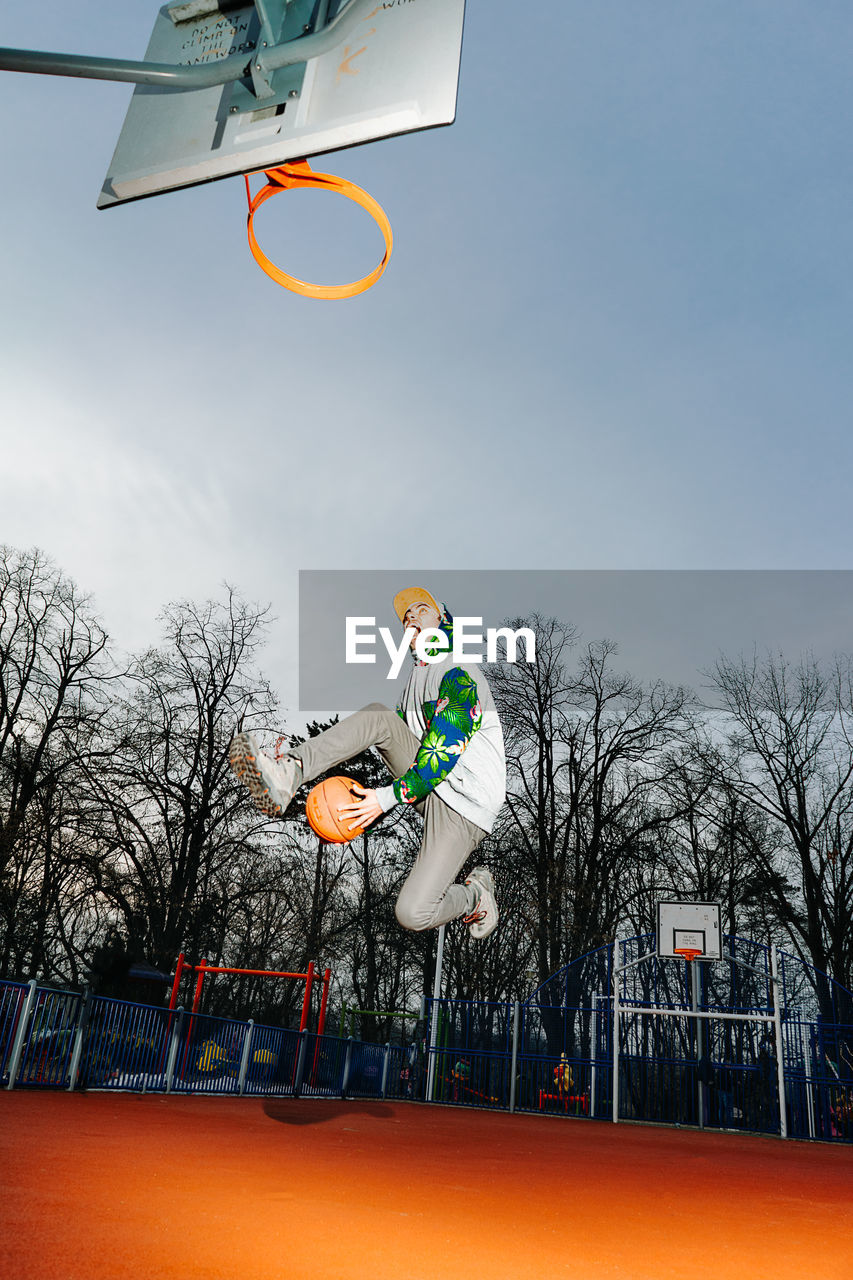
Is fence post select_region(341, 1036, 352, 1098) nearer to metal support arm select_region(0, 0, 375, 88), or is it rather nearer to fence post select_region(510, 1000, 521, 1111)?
fence post select_region(510, 1000, 521, 1111)

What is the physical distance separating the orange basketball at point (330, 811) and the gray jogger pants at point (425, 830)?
0.12m

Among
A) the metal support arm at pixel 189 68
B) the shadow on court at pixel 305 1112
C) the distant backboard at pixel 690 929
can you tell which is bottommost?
the shadow on court at pixel 305 1112

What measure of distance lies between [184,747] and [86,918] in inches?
194

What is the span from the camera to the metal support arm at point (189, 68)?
3555 millimetres

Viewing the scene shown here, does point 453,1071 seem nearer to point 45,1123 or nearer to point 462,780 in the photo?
point 45,1123

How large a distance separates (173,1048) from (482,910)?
9.14 m

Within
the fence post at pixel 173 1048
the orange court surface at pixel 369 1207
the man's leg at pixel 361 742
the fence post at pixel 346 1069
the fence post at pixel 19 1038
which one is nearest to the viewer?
the orange court surface at pixel 369 1207

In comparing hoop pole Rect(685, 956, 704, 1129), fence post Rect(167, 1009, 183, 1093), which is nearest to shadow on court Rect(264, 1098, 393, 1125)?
fence post Rect(167, 1009, 183, 1093)

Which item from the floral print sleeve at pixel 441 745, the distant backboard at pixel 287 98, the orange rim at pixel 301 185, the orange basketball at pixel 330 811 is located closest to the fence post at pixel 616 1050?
the floral print sleeve at pixel 441 745

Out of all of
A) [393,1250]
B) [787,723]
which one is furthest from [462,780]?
[787,723]

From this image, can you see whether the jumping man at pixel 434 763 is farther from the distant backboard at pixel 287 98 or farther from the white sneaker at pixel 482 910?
the distant backboard at pixel 287 98

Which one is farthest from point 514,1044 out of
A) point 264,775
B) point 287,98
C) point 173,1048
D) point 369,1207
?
point 287,98

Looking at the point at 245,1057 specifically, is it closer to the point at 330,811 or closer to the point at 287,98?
the point at 330,811

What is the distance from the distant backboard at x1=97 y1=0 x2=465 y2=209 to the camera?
4242 mm
